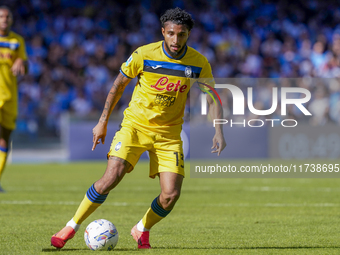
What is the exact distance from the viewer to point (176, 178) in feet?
16.8

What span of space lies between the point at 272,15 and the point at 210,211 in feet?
56.3

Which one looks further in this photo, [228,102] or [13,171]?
[228,102]

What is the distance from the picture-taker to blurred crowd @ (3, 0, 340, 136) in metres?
19.4

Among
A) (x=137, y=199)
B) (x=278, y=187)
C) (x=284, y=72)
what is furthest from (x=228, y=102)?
(x=137, y=199)

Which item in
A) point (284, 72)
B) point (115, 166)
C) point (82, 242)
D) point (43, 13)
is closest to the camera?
point (115, 166)

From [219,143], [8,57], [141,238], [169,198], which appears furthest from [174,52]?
[8,57]

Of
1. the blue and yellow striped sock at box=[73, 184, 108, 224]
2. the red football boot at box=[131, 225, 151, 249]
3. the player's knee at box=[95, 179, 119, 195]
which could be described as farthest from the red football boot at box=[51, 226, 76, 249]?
the red football boot at box=[131, 225, 151, 249]

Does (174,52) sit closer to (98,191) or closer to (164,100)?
(164,100)

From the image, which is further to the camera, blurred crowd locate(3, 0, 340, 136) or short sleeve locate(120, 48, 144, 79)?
blurred crowd locate(3, 0, 340, 136)

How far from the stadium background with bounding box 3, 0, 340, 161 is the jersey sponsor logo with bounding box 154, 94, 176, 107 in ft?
37.2

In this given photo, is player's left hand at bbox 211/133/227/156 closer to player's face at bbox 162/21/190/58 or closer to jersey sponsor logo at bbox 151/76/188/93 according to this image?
jersey sponsor logo at bbox 151/76/188/93

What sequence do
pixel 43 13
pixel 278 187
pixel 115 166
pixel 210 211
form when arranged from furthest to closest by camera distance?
1. pixel 43 13
2. pixel 278 187
3. pixel 210 211
4. pixel 115 166

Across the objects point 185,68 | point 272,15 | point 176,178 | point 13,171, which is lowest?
point 13,171

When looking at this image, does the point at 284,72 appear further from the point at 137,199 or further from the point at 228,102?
the point at 137,199
